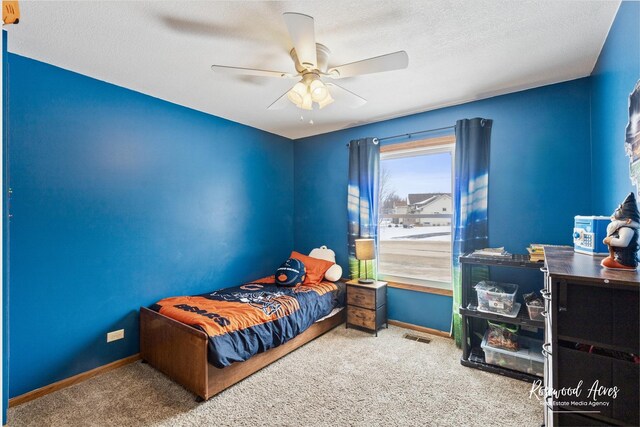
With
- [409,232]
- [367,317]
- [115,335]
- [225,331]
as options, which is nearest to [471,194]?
[409,232]

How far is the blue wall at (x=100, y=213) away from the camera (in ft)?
7.91

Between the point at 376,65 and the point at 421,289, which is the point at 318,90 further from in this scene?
the point at 421,289

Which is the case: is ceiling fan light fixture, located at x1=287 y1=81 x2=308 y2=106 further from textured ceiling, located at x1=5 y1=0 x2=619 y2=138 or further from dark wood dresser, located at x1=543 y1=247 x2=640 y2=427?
dark wood dresser, located at x1=543 y1=247 x2=640 y2=427

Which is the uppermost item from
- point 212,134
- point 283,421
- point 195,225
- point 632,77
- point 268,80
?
point 268,80

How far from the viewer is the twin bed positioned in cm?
239

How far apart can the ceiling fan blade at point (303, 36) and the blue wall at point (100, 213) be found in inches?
74.5

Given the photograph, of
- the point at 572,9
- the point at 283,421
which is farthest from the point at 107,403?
the point at 572,9

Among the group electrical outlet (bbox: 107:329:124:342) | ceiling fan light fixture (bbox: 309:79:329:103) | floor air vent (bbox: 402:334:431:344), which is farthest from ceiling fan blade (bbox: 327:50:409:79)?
electrical outlet (bbox: 107:329:124:342)

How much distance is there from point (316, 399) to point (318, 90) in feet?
7.39

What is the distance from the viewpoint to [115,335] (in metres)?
2.86

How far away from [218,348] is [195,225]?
61.8 inches

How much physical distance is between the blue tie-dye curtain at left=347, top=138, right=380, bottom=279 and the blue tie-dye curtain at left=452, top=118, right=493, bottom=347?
0.98 meters

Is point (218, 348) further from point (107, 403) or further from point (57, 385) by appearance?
point (57, 385)

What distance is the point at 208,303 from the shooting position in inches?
119
